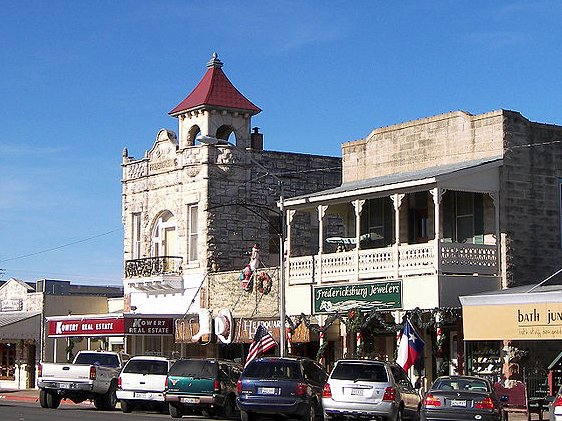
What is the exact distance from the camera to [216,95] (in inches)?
1775

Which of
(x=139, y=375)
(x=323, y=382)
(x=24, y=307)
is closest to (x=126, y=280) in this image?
(x=24, y=307)

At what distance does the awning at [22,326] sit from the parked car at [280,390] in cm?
2572

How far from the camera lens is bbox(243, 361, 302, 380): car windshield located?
26.1 metres

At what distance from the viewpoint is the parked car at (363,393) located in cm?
2475

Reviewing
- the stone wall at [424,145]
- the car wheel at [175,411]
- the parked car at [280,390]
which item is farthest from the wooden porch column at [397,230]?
the car wheel at [175,411]

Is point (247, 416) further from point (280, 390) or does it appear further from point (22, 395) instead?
point (22, 395)

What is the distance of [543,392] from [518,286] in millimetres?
5079

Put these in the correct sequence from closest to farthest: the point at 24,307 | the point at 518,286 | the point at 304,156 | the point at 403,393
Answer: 1. the point at 403,393
2. the point at 518,286
3. the point at 304,156
4. the point at 24,307

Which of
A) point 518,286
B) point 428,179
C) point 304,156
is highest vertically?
point 304,156

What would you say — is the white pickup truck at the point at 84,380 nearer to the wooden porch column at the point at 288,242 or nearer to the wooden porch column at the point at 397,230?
the wooden porch column at the point at 288,242

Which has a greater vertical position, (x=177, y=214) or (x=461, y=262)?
(x=177, y=214)

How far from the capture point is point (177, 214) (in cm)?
4491

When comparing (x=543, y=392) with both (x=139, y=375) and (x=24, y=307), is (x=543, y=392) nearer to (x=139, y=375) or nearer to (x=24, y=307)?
(x=139, y=375)

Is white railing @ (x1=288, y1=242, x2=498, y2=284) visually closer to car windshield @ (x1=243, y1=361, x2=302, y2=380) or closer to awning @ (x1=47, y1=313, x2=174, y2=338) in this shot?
car windshield @ (x1=243, y1=361, x2=302, y2=380)
